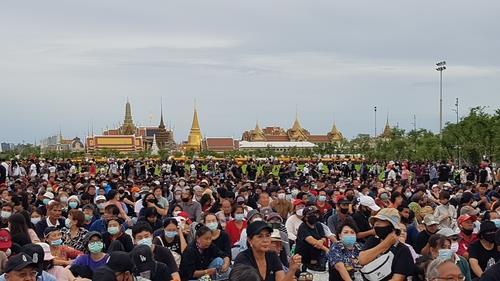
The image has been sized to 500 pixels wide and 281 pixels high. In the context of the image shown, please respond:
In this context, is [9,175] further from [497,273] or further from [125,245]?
[497,273]

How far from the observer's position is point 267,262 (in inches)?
231

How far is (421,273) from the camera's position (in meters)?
6.28

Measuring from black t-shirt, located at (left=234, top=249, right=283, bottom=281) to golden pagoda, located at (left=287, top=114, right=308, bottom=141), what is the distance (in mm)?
130100

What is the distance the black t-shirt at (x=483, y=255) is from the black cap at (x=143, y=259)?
332 cm

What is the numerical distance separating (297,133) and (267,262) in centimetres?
13258

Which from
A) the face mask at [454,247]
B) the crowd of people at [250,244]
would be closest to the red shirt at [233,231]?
the crowd of people at [250,244]

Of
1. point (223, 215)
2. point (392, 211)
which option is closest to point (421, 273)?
point (392, 211)

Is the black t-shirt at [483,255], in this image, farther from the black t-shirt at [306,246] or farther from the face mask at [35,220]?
the face mask at [35,220]

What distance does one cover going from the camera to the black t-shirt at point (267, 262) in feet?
18.8

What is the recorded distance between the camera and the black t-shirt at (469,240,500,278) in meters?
7.51

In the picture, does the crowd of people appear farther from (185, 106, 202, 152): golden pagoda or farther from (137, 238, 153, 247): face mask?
(185, 106, 202, 152): golden pagoda

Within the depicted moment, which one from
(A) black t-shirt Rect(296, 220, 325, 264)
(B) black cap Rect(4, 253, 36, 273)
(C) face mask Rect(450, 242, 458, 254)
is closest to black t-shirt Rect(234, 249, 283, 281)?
(B) black cap Rect(4, 253, 36, 273)

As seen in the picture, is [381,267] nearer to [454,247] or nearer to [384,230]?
[384,230]

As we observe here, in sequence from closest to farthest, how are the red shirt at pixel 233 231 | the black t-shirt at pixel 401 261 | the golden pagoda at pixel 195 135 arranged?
1. the black t-shirt at pixel 401 261
2. the red shirt at pixel 233 231
3. the golden pagoda at pixel 195 135
